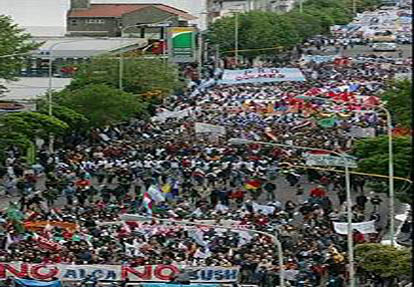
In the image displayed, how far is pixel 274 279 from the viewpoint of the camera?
2647 centimetres

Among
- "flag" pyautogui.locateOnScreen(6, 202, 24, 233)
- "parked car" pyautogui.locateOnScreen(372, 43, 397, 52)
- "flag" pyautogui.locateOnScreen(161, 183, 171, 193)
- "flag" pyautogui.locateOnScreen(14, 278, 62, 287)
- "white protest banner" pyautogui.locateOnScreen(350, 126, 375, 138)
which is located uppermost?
"parked car" pyautogui.locateOnScreen(372, 43, 397, 52)

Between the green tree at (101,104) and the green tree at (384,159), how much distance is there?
14.9 m

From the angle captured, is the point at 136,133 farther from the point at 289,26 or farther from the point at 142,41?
the point at 289,26

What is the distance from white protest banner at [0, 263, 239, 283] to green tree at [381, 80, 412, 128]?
18.2 metres

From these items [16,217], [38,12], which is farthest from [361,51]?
[16,217]

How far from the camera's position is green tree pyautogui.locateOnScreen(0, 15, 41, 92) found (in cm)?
6153

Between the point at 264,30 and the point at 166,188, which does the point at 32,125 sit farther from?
the point at 264,30

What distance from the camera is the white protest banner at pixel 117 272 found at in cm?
2706

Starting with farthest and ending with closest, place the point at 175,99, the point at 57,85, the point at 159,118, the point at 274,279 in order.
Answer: the point at 57,85 < the point at 175,99 < the point at 159,118 < the point at 274,279

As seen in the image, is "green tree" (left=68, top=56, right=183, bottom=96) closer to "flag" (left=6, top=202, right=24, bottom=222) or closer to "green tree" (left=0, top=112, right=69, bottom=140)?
"green tree" (left=0, top=112, right=69, bottom=140)

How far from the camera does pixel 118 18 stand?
98.2 metres

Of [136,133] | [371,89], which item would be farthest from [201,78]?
[136,133]

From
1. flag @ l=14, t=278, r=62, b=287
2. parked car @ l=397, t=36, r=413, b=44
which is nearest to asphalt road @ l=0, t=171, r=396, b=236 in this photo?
flag @ l=14, t=278, r=62, b=287

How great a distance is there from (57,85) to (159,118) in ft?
55.4
